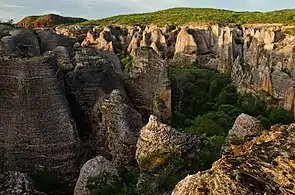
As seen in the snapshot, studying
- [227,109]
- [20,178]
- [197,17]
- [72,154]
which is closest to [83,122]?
[72,154]

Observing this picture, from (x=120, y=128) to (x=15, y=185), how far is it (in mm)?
3779

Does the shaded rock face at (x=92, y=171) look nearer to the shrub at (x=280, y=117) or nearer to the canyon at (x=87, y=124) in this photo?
the canyon at (x=87, y=124)

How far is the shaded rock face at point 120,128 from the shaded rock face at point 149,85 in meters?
3.36

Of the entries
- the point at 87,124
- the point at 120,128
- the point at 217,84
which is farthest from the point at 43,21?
the point at 120,128

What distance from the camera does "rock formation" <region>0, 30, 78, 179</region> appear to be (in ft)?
44.5

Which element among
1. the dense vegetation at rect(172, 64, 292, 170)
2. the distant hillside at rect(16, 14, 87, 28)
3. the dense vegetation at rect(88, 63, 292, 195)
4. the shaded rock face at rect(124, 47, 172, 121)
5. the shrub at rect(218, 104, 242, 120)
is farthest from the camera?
the distant hillside at rect(16, 14, 87, 28)

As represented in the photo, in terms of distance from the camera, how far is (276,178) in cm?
464

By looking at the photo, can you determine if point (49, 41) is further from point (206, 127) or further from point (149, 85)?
point (206, 127)

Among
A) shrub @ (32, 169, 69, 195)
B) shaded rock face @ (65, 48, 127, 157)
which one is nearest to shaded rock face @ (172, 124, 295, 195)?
shrub @ (32, 169, 69, 195)

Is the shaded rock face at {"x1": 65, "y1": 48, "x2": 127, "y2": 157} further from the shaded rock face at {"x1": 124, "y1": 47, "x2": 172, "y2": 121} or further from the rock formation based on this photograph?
the shaded rock face at {"x1": 124, "y1": 47, "x2": 172, "y2": 121}

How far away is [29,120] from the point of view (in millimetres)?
13562

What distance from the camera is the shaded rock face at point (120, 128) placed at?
46.1 ft

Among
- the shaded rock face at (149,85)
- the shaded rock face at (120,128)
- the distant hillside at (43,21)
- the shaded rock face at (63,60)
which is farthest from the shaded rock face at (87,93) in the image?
the distant hillside at (43,21)

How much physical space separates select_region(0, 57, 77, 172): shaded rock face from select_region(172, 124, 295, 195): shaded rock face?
29.5ft
